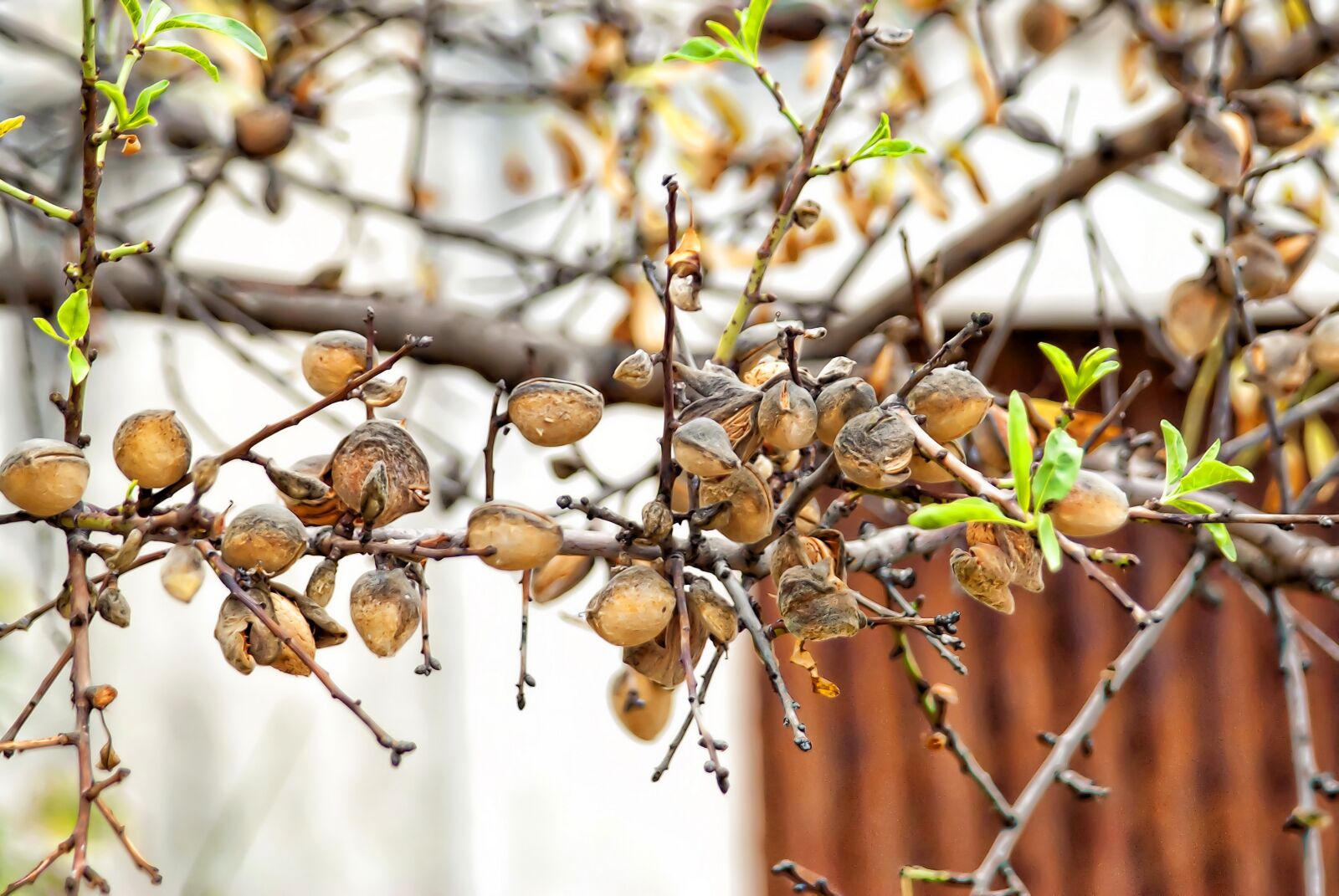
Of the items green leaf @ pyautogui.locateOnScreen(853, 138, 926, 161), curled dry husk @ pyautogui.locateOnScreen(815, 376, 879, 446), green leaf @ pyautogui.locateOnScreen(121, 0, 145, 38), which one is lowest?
curled dry husk @ pyautogui.locateOnScreen(815, 376, 879, 446)

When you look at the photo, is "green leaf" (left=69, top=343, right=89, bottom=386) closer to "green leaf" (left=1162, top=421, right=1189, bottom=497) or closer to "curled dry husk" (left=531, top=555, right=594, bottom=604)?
"curled dry husk" (left=531, top=555, right=594, bottom=604)

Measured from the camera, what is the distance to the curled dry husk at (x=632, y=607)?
1.16 feet

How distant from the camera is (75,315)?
0.34 metres

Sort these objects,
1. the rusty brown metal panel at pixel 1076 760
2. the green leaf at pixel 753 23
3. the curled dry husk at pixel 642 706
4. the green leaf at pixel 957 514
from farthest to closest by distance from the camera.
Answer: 1. the rusty brown metal panel at pixel 1076 760
2. the curled dry husk at pixel 642 706
3. the green leaf at pixel 753 23
4. the green leaf at pixel 957 514

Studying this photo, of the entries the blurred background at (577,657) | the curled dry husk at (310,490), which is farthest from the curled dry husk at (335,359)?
the blurred background at (577,657)

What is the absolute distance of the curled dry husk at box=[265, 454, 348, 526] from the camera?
351 mm

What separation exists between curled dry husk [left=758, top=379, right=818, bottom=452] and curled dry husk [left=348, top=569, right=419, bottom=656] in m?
0.11

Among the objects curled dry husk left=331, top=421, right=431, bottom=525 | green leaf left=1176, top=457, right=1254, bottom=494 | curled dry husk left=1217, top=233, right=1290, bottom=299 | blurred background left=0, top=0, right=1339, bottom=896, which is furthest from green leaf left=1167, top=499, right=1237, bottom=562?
blurred background left=0, top=0, right=1339, bottom=896

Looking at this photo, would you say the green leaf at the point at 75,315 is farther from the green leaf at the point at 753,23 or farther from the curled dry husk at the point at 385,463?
the green leaf at the point at 753,23

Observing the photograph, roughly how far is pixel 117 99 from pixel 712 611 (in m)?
0.22

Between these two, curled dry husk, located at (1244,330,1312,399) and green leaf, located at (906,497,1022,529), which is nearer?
green leaf, located at (906,497,1022,529)

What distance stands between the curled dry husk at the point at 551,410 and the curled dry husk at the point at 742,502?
1.6 inches

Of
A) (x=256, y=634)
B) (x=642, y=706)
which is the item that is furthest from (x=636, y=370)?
(x=642, y=706)

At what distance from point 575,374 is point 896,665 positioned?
76 centimetres
